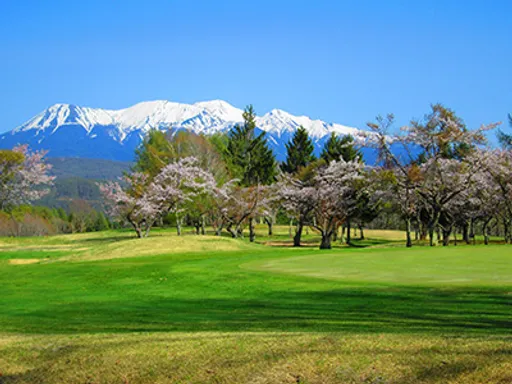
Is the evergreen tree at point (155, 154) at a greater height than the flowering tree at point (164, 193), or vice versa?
the evergreen tree at point (155, 154)

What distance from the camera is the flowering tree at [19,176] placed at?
71062mm

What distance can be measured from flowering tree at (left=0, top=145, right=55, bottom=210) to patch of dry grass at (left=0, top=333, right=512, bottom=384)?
65692mm

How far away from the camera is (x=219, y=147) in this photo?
103812 millimetres

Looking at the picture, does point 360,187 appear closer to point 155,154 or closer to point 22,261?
point 155,154

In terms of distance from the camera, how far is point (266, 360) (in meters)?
8.34

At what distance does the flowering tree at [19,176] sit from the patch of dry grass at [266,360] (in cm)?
6569

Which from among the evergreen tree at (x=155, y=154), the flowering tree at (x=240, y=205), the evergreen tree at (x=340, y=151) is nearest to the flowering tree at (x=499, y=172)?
the evergreen tree at (x=340, y=151)

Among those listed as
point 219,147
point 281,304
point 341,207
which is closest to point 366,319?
point 281,304

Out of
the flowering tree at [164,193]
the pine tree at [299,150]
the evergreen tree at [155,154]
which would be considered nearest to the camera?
the flowering tree at [164,193]

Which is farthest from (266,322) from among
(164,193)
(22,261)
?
(164,193)

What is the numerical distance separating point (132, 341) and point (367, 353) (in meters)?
3.66

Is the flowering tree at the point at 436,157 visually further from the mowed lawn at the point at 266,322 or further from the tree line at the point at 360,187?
the mowed lawn at the point at 266,322

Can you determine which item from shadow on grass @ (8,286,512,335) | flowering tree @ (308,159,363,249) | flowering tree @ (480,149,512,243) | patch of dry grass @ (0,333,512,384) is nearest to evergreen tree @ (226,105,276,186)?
flowering tree @ (308,159,363,249)

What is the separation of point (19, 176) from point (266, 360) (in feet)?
230
